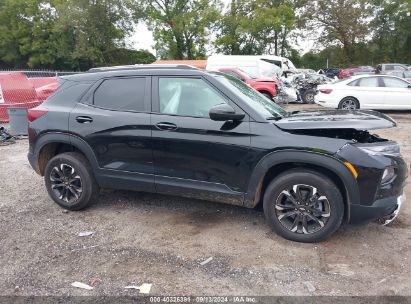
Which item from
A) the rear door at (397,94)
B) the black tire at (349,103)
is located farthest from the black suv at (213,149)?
the rear door at (397,94)

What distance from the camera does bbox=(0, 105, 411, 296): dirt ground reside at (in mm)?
3127

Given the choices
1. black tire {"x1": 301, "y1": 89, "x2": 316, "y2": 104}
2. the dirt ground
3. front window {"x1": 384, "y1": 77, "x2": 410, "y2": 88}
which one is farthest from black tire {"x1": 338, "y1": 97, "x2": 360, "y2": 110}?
the dirt ground

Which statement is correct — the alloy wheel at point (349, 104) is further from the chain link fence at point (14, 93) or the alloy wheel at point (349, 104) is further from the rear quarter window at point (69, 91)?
the rear quarter window at point (69, 91)

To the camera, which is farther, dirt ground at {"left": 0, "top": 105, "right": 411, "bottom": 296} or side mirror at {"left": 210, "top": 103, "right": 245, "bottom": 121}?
side mirror at {"left": 210, "top": 103, "right": 245, "bottom": 121}

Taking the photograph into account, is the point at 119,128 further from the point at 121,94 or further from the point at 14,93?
the point at 14,93

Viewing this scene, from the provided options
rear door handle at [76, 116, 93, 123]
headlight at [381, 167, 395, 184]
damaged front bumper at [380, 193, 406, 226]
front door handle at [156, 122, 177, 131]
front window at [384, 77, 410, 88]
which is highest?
front window at [384, 77, 410, 88]

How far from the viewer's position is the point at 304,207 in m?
3.71

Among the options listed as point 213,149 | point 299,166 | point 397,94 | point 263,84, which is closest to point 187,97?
point 213,149

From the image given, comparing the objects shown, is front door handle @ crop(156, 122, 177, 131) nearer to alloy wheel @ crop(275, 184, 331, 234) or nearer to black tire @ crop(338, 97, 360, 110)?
alloy wheel @ crop(275, 184, 331, 234)

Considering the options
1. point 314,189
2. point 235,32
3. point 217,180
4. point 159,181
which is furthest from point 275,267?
point 235,32

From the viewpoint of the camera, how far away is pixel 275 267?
338cm

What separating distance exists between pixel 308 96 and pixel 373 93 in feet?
14.8

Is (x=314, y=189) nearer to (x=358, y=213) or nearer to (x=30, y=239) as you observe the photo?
(x=358, y=213)

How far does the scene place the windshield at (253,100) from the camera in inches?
157
